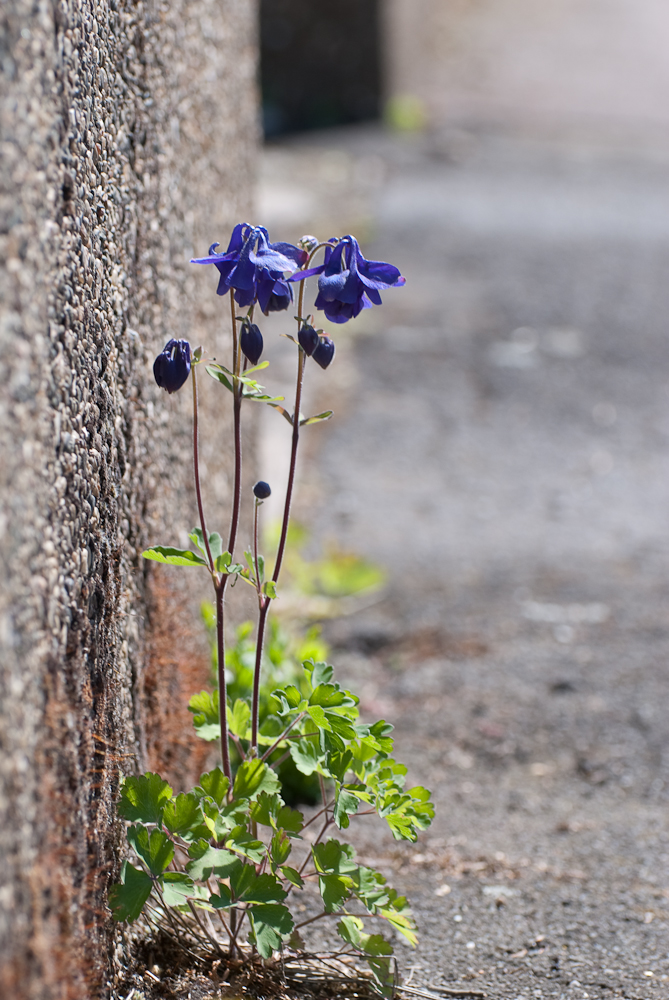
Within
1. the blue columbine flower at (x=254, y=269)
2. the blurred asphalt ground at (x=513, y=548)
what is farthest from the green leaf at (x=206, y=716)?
the blue columbine flower at (x=254, y=269)

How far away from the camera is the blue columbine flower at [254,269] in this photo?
4.91ft

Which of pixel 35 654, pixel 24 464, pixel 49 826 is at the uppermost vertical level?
pixel 24 464

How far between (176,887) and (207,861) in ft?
0.18

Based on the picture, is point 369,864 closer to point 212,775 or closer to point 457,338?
point 212,775

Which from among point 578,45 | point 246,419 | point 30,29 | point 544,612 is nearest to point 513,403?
point 544,612

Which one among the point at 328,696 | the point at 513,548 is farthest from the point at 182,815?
the point at 513,548

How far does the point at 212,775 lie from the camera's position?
5.15 feet

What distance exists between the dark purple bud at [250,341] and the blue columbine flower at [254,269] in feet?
0.13

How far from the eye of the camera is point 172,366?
151cm

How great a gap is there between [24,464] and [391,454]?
11.4 feet

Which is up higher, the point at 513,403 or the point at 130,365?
the point at 513,403

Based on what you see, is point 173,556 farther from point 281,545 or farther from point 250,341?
point 250,341

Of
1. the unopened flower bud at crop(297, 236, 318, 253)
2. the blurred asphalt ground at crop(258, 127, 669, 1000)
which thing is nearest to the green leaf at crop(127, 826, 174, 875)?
the blurred asphalt ground at crop(258, 127, 669, 1000)

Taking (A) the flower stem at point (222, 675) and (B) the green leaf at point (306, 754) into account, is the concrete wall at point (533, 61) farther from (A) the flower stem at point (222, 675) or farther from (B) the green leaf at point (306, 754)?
(B) the green leaf at point (306, 754)
